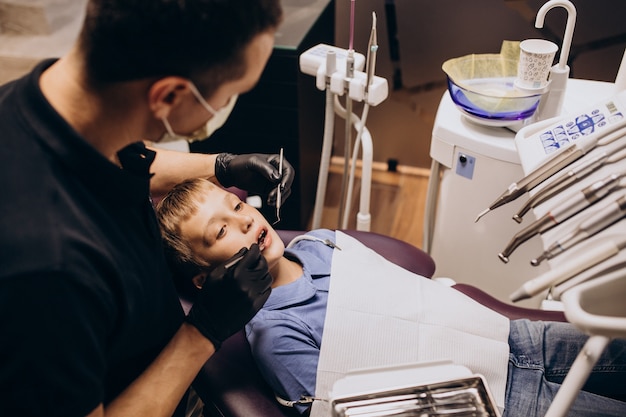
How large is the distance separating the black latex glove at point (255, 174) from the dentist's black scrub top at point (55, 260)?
59 cm

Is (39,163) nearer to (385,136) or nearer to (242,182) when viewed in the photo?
(242,182)

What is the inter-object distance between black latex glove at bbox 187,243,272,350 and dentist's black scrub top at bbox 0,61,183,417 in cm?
23

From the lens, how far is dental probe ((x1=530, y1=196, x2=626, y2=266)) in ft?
2.84

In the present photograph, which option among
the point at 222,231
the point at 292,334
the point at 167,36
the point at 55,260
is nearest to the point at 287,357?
the point at 292,334

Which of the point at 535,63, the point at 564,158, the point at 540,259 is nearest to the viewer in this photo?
the point at 540,259

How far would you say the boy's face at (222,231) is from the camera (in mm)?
1281

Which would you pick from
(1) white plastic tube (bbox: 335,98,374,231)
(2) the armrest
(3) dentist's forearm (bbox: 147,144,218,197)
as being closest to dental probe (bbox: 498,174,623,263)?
(2) the armrest

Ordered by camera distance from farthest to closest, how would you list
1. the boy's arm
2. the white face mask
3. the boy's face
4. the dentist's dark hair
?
the boy's face < the boy's arm < the white face mask < the dentist's dark hair

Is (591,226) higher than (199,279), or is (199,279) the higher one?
(591,226)

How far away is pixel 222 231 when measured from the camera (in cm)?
130

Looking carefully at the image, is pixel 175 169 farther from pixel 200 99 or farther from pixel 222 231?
pixel 200 99

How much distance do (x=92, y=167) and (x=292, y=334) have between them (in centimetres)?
62

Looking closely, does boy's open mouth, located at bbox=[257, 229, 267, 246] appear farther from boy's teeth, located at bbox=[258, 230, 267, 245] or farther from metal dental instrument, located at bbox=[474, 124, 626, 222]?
metal dental instrument, located at bbox=[474, 124, 626, 222]

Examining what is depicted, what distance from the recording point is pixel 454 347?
4.10 feet
